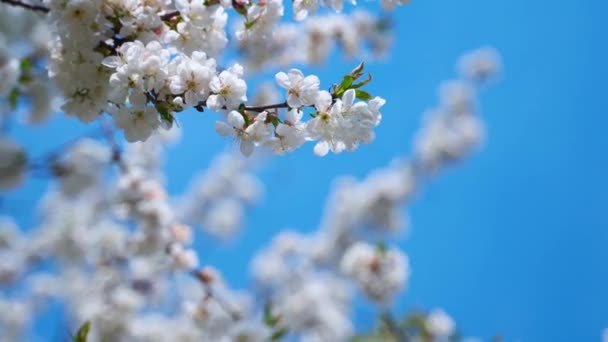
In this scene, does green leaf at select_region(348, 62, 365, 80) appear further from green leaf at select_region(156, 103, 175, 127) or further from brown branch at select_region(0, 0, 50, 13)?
brown branch at select_region(0, 0, 50, 13)

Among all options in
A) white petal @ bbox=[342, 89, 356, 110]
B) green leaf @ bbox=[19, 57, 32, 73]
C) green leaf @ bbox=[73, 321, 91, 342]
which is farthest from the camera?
green leaf @ bbox=[19, 57, 32, 73]

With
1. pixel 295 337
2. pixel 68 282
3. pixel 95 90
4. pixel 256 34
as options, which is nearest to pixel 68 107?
pixel 95 90

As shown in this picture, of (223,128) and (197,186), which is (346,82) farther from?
(197,186)

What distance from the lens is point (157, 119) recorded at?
1.64 metres

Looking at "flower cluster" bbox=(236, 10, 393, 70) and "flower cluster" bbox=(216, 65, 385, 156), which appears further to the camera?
"flower cluster" bbox=(236, 10, 393, 70)

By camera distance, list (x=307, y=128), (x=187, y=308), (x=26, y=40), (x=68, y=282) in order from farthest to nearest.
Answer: (x=68, y=282), (x=26, y=40), (x=187, y=308), (x=307, y=128)

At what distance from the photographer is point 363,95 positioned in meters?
1.63

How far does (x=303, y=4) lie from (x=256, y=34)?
0.62ft

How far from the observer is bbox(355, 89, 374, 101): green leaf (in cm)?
162

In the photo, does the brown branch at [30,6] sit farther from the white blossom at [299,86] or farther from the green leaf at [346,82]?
the green leaf at [346,82]

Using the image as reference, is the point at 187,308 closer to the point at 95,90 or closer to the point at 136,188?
the point at 136,188

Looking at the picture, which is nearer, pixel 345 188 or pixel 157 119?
pixel 157 119

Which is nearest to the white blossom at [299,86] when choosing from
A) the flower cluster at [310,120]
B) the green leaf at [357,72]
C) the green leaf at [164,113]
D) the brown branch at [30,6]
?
the flower cluster at [310,120]

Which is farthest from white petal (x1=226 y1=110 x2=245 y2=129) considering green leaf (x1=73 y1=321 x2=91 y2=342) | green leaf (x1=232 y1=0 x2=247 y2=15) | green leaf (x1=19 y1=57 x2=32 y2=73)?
green leaf (x1=19 y1=57 x2=32 y2=73)
